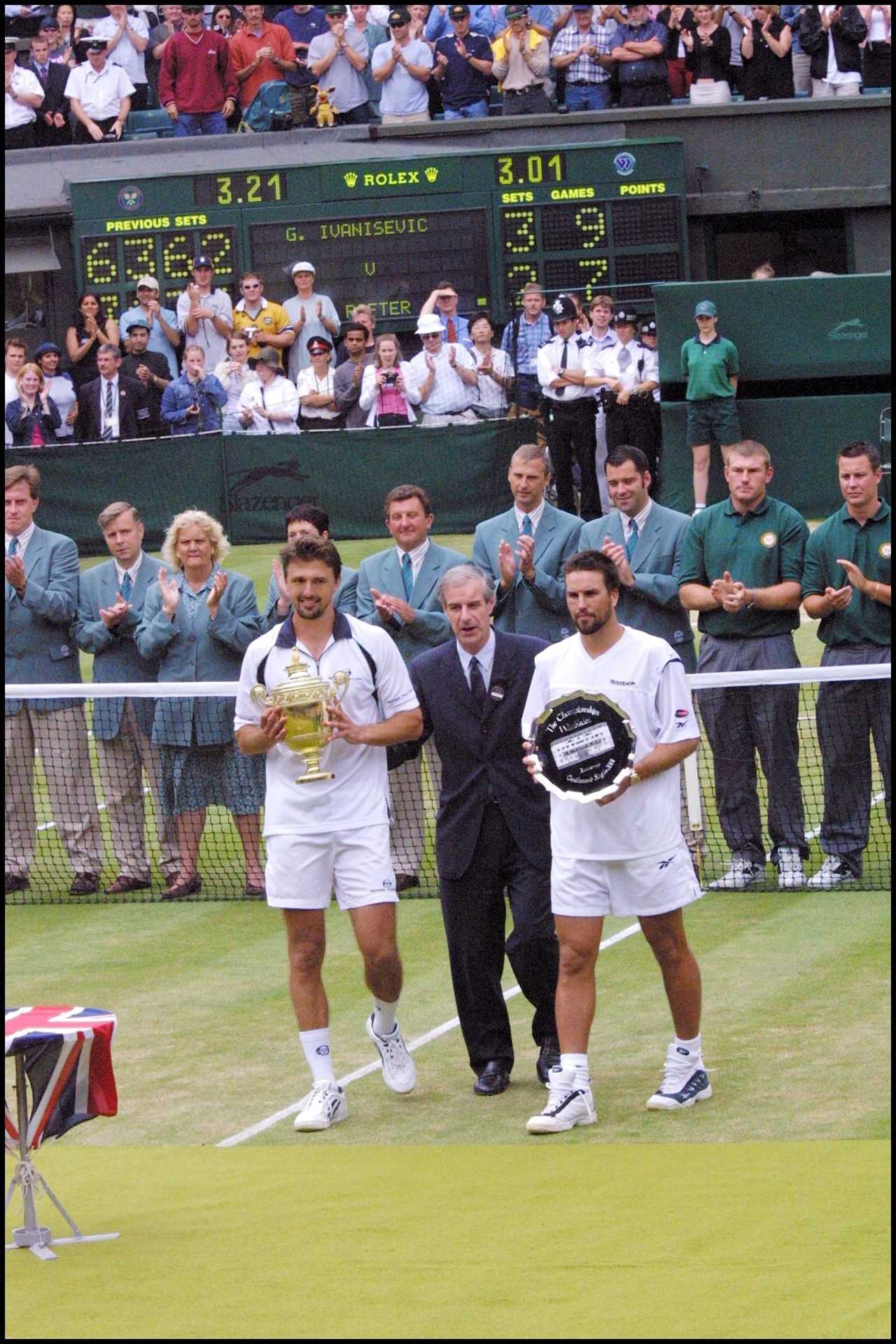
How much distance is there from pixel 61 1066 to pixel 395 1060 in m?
2.15

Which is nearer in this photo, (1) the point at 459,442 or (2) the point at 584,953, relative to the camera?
(2) the point at 584,953

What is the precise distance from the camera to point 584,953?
7.89m

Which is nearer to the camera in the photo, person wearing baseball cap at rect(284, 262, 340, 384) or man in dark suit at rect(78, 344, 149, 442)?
man in dark suit at rect(78, 344, 149, 442)

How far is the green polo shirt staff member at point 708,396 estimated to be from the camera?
69.2ft

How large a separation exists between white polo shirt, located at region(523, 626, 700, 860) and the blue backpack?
2087 centimetres

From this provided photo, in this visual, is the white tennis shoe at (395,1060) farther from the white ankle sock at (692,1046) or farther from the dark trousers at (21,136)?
the dark trousers at (21,136)

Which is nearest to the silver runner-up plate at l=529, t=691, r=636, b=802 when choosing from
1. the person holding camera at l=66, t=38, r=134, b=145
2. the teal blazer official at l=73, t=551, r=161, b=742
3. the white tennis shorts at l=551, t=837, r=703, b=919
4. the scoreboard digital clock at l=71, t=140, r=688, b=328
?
the white tennis shorts at l=551, t=837, r=703, b=919

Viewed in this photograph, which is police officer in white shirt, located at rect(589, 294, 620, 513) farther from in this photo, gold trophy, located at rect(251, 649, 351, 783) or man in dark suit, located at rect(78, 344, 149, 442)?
gold trophy, located at rect(251, 649, 351, 783)

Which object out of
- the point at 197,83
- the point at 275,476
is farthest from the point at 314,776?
the point at 197,83

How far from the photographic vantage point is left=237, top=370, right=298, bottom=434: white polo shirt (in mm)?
22938

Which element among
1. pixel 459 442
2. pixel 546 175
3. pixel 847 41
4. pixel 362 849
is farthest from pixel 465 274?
pixel 362 849

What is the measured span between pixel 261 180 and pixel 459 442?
5.28 metres

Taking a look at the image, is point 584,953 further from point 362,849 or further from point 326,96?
point 326,96

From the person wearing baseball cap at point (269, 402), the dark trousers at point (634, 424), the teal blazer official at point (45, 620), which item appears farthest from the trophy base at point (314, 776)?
the person wearing baseball cap at point (269, 402)
